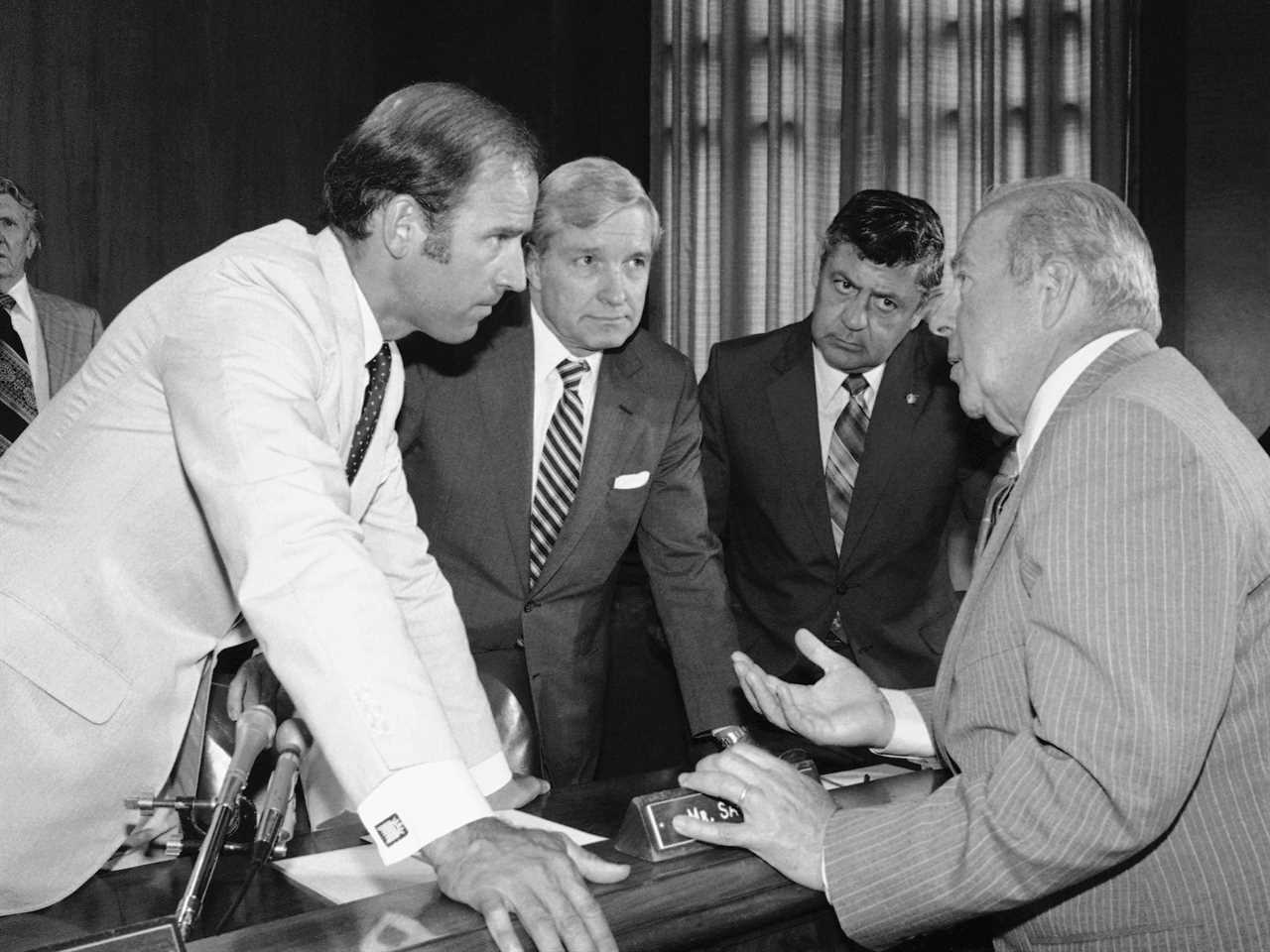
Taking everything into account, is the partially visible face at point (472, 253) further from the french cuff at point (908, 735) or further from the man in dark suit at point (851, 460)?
the man in dark suit at point (851, 460)

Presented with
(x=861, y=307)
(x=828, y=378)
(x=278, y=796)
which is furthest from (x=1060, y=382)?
(x=828, y=378)

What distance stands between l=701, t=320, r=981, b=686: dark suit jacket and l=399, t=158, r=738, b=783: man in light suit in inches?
15.1

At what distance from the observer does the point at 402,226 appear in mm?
2033

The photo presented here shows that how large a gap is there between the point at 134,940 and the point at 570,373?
6.65ft

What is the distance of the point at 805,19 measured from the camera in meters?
5.91

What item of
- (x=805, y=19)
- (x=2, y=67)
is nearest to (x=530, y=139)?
(x=2, y=67)

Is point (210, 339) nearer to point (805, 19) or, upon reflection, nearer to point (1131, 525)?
point (1131, 525)

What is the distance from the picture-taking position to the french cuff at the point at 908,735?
2.04m

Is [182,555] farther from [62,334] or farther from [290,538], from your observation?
[62,334]

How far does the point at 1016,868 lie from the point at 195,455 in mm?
987

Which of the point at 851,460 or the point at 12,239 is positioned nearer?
the point at 851,460

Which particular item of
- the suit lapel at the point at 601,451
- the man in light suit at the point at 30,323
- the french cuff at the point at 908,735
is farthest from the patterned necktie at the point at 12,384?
the french cuff at the point at 908,735

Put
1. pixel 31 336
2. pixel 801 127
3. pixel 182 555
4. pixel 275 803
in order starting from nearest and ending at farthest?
1. pixel 275 803
2. pixel 182 555
3. pixel 31 336
4. pixel 801 127

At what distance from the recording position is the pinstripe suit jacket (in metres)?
1.35
